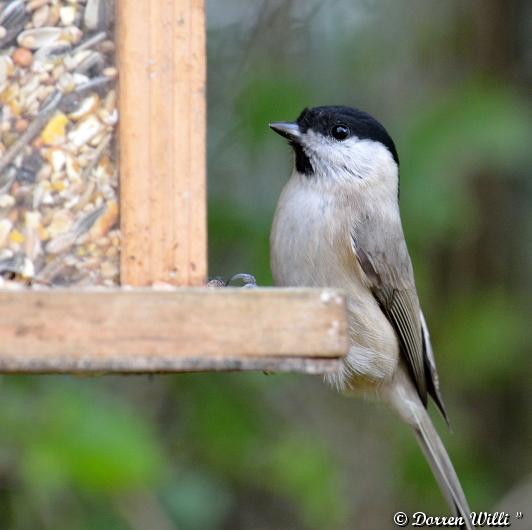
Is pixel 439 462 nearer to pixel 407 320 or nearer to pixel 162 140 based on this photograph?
pixel 407 320

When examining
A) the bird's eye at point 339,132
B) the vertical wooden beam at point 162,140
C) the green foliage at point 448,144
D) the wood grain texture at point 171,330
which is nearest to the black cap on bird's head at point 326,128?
the bird's eye at point 339,132

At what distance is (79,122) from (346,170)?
1185 millimetres

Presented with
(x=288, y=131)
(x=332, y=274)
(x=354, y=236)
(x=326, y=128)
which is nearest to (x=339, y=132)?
(x=326, y=128)

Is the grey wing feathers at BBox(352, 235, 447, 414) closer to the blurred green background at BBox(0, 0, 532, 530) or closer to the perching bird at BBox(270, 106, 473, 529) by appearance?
the perching bird at BBox(270, 106, 473, 529)

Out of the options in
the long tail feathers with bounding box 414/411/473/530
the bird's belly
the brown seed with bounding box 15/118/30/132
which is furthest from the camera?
the long tail feathers with bounding box 414/411/473/530

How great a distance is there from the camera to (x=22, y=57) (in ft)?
7.06

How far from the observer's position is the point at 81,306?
1.79m

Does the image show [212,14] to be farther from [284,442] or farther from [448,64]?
[284,442]

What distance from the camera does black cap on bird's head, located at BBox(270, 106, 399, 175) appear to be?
314cm

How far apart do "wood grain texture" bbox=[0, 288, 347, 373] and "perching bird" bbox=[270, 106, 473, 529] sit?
109 cm

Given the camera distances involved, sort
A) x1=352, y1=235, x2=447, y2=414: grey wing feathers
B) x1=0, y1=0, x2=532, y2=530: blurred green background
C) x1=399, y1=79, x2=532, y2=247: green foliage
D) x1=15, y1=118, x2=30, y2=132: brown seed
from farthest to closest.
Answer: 1. x1=399, y1=79, x2=532, y2=247: green foliage
2. x1=0, y1=0, x2=532, y2=530: blurred green background
3. x1=352, y1=235, x2=447, y2=414: grey wing feathers
4. x1=15, y1=118, x2=30, y2=132: brown seed

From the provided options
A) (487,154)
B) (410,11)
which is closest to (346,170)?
(487,154)

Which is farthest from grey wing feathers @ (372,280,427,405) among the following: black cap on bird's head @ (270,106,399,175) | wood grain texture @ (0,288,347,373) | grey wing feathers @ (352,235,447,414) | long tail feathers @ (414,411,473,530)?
wood grain texture @ (0,288,347,373)

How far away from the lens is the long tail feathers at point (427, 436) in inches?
138
